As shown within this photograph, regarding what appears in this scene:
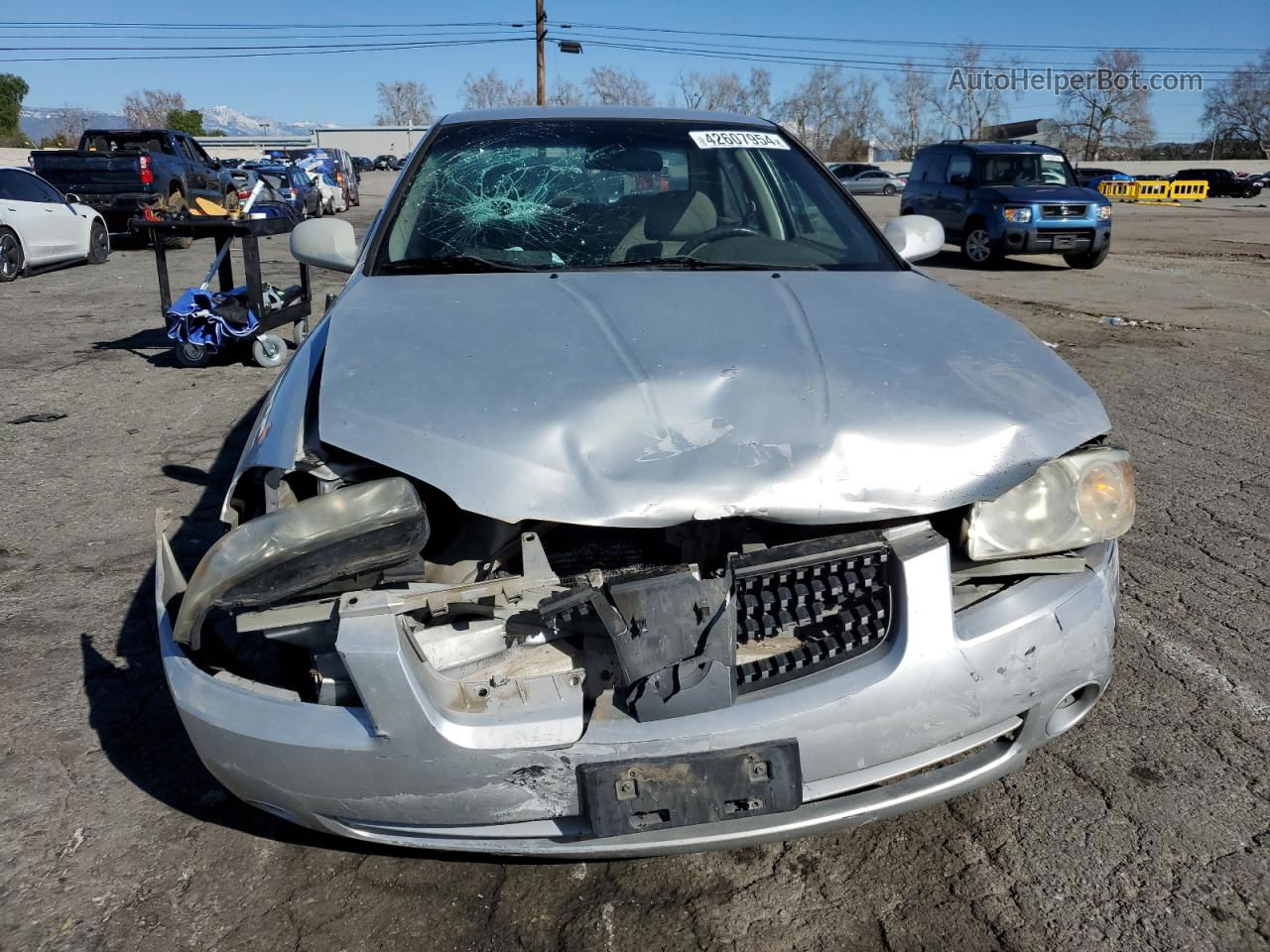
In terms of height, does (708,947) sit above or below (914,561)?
below

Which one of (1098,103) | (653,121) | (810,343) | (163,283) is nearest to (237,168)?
(163,283)

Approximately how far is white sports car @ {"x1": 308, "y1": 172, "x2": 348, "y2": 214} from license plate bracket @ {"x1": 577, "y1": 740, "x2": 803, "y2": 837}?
24613mm

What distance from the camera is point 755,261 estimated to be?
2996mm

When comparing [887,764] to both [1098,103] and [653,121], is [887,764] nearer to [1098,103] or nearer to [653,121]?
[653,121]

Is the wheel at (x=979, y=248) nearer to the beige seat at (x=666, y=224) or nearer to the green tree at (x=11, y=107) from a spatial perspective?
the beige seat at (x=666, y=224)

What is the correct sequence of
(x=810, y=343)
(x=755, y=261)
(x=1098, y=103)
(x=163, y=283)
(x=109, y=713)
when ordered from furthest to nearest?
(x=1098, y=103)
(x=163, y=283)
(x=755, y=261)
(x=109, y=713)
(x=810, y=343)

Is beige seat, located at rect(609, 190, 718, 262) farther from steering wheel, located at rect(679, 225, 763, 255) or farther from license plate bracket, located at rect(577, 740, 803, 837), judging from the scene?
license plate bracket, located at rect(577, 740, 803, 837)

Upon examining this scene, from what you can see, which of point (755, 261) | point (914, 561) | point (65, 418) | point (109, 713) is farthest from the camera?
point (65, 418)

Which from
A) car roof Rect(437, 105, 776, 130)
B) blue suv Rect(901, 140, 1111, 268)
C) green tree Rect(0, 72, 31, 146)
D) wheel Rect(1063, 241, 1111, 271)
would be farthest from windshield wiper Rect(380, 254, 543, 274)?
green tree Rect(0, 72, 31, 146)

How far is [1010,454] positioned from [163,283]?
25.7 feet

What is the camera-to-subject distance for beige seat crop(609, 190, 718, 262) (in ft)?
10.0

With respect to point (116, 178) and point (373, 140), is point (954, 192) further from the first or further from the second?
point (373, 140)

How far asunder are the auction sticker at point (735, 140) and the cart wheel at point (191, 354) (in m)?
5.03

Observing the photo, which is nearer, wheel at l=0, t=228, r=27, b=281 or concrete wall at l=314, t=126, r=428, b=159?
wheel at l=0, t=228, r=27, b=281
